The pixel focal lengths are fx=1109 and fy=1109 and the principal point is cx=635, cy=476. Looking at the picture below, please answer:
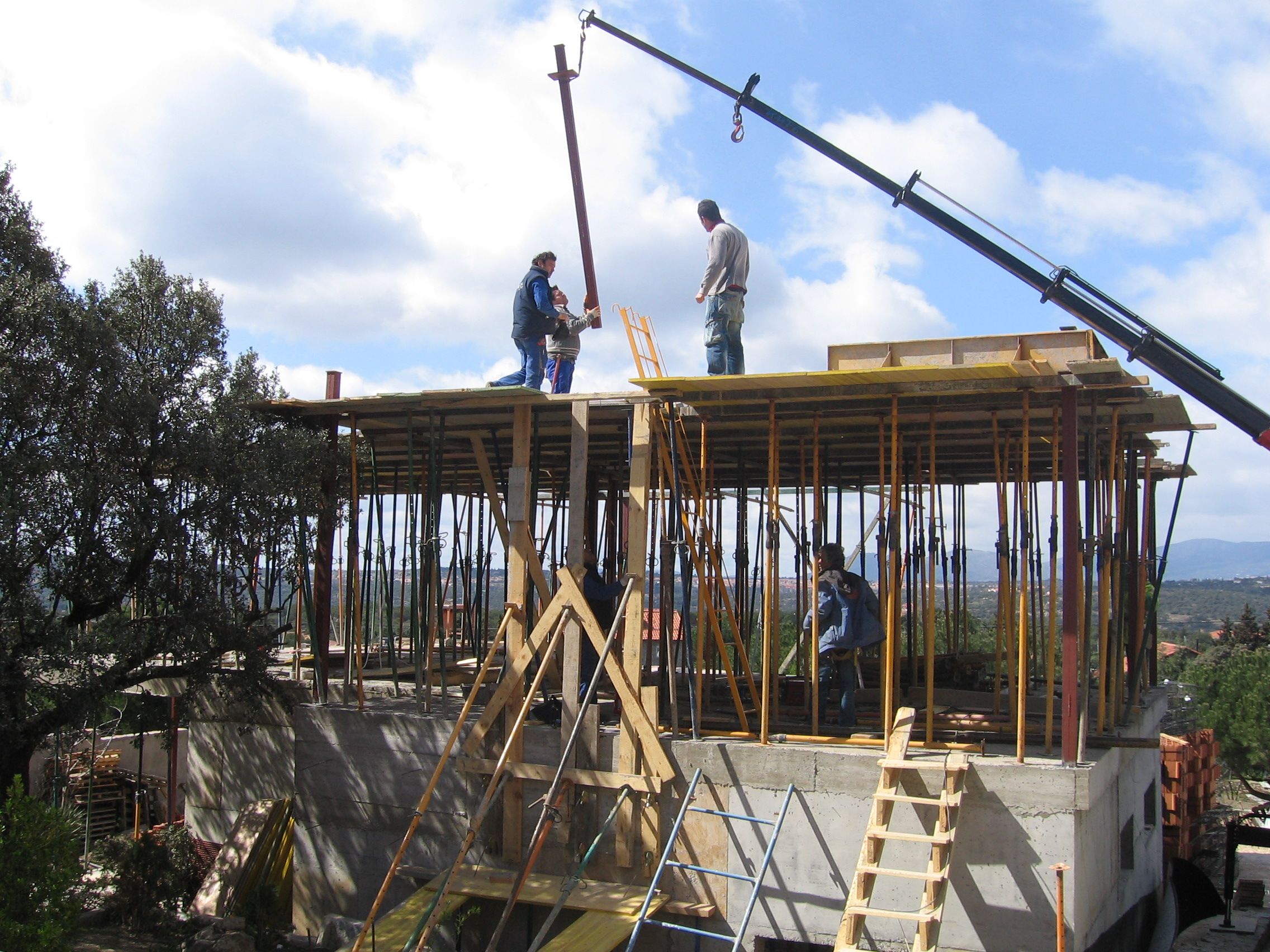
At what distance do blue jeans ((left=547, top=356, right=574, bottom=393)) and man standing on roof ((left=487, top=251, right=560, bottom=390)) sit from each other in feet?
0.78

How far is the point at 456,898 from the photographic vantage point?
1045 centimetres

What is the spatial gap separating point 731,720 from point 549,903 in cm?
275

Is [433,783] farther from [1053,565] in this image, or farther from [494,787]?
[1053,565]

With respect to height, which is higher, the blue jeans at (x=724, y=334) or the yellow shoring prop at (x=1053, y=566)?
the blue jeans at (x=724, y=334)

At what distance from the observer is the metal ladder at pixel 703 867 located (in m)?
9.46

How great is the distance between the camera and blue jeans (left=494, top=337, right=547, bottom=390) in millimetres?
13117

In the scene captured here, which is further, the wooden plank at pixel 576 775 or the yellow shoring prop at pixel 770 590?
the wooden plank at pixel 576 775

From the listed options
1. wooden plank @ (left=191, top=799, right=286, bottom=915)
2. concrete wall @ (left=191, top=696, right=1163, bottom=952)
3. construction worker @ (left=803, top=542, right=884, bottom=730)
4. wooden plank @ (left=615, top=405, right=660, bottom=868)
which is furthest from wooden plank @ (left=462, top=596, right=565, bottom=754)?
construction worker @ (left=803, top=542, right=884, bottom=730)

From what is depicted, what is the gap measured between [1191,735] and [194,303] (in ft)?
58.9

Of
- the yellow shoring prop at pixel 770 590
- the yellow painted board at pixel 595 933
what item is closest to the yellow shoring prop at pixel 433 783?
the yellow painted board at pixel 595 933

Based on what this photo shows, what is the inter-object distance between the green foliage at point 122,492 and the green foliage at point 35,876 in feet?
4.37

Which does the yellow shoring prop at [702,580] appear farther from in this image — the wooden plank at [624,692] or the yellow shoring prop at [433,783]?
the yellow shoring prop at [433,783]

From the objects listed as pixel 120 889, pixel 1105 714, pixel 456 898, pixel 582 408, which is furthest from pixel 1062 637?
pixel 120 889

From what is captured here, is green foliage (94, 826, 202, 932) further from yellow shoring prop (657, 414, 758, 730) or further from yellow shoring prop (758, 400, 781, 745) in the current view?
yellow shoring prop (758, 400, 781, 745)
